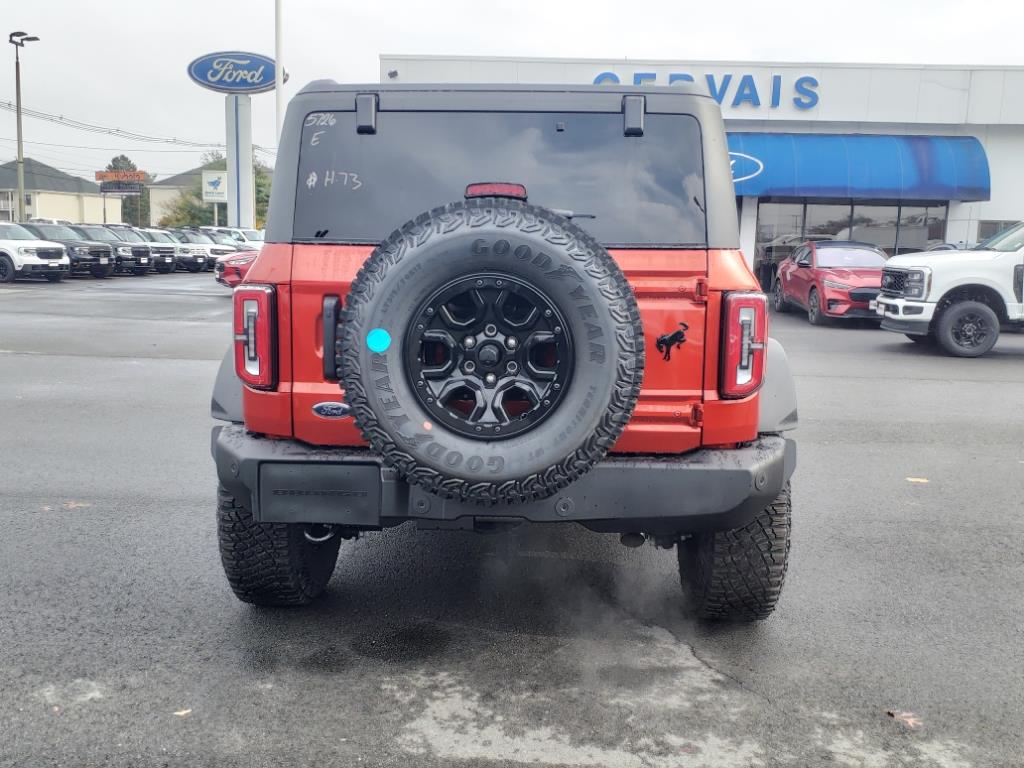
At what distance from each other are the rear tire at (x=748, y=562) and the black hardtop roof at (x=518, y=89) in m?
1.51

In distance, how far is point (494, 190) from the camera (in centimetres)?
353

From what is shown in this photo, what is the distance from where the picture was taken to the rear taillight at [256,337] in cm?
358

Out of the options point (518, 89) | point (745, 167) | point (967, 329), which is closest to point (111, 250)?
point (745, 167)

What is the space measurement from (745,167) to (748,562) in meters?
24.5

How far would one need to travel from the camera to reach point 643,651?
12.5ft

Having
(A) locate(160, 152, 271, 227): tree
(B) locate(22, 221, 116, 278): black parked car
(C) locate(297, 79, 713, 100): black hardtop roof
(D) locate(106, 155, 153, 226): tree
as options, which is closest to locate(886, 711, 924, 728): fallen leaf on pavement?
(C) locate(297, 79, 713, 100): black hardtop roof

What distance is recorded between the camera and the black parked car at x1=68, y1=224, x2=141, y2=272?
107ft

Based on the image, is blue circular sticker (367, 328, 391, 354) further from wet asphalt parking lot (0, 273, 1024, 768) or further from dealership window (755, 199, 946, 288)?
dealership window (755, 199, 946, 288)

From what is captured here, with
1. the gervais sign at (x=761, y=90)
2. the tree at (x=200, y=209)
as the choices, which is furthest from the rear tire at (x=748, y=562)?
the tree at (x=200, y=209)

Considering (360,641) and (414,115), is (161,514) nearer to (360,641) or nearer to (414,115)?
(360,641)

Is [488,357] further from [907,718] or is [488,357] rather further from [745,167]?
[745,167]

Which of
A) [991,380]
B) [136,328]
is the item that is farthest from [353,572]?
[136,328]

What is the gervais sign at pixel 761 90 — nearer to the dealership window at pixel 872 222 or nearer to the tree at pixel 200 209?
the dealership window at pixel 872 222

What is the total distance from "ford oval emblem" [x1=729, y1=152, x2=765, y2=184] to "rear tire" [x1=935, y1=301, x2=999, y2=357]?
44.6ft
